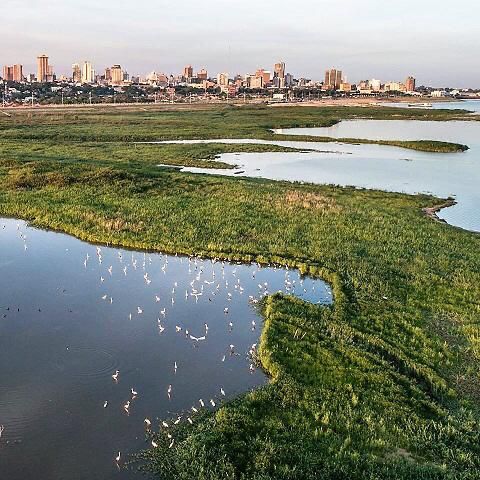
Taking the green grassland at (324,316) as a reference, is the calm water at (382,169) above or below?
above

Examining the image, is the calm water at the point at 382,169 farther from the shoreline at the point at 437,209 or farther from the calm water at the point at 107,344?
the calm water at the point at 107,344

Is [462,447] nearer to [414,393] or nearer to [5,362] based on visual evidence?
[414,393]

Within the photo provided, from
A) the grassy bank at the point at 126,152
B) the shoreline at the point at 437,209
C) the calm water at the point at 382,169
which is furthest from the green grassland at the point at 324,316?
the grassy bank at the point at 126,152

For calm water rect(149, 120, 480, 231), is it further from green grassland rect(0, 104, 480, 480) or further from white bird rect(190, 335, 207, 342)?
white bird rect(190, 335, 207, 342)

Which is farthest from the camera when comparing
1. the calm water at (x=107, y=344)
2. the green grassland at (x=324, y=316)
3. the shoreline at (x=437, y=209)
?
the shoreline at (x=437, y=209)

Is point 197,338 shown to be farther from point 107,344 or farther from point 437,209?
point 437,209

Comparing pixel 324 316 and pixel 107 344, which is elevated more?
pixel 324 316

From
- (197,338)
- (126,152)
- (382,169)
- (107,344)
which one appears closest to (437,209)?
(382,169)
